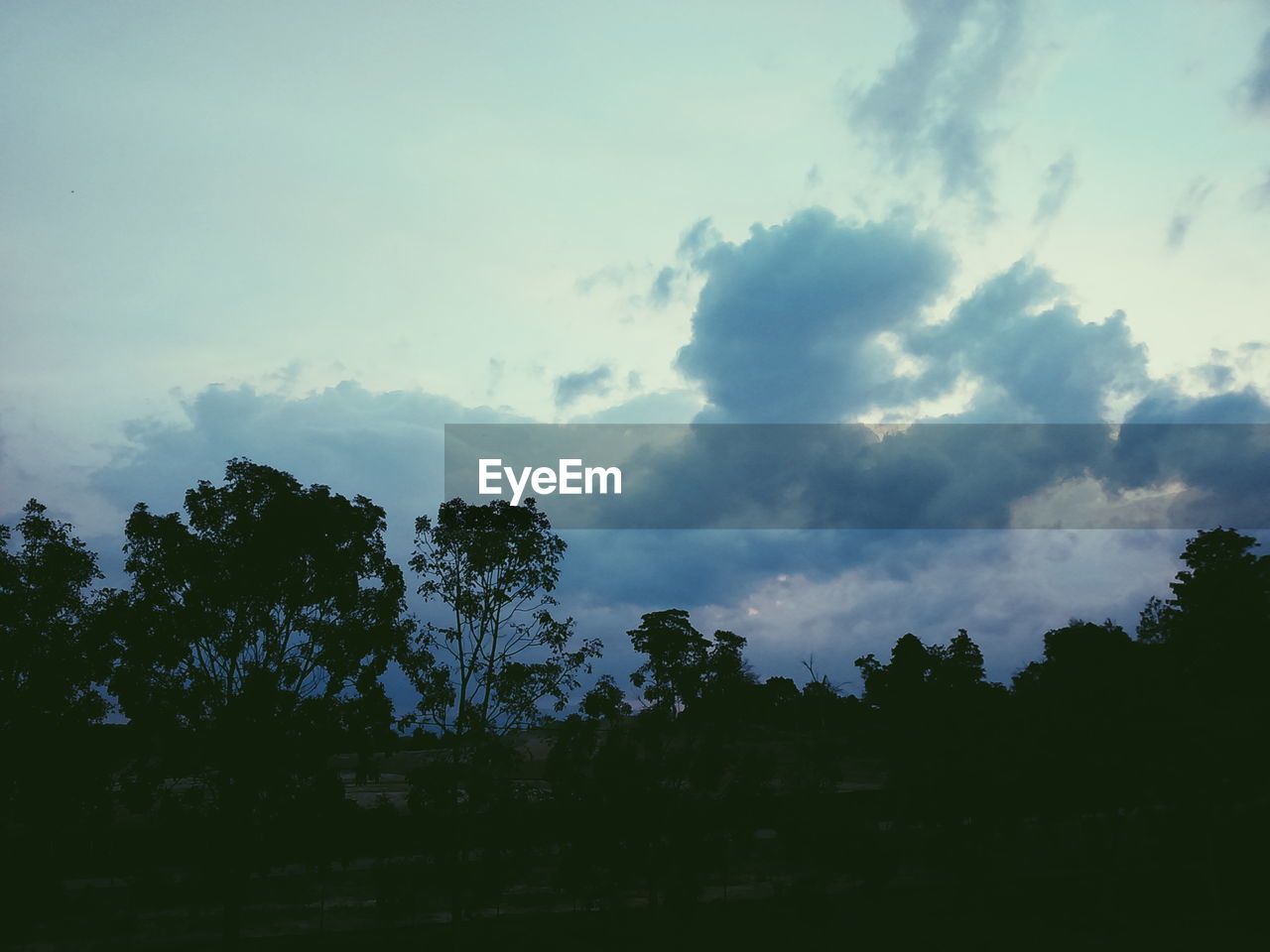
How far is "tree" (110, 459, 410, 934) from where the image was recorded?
31.1 meters

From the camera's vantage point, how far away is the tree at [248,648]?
102 feet

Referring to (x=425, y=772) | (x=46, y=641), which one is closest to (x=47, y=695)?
(x=46, y=641)

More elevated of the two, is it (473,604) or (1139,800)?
(473,604)

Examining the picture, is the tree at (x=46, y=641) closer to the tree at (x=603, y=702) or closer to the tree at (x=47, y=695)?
the tree at (x=47, y=695)

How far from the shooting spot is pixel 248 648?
1286 inches

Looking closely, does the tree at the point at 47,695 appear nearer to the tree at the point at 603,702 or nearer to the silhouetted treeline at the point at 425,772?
the silhouetted treeline at the point at 425,772

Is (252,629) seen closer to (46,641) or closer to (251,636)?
(251,636)

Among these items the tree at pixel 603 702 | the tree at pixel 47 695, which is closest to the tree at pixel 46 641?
the tree at pixel 47 695

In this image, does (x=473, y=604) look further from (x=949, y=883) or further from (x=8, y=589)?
(x=949, y=883)

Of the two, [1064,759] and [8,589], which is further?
[1064,759]

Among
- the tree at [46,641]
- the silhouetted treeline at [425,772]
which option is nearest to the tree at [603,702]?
the silhouetted treeline at [425,772]

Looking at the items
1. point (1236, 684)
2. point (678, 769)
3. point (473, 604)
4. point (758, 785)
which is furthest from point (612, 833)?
point (1236, 684)

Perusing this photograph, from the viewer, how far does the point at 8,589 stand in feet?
110

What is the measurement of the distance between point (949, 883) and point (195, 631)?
3679 cm
